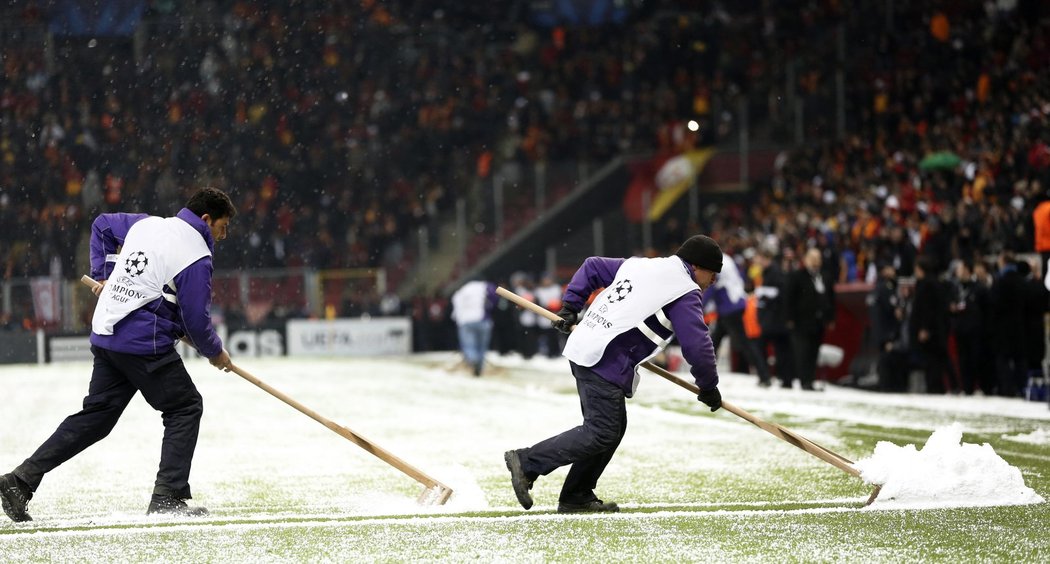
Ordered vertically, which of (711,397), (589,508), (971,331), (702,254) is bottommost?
(589,508)

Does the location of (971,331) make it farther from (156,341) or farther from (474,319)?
(156,341)

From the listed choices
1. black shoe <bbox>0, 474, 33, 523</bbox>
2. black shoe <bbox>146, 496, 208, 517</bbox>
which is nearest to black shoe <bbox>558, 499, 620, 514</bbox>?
black shoe <bbox>146, 496, 208, 517</bbox>

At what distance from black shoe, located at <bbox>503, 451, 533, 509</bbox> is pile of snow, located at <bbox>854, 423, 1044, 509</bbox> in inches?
69.7

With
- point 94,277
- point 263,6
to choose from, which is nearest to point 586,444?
point 94,277

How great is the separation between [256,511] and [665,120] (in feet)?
90.4

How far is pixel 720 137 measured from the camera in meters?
32.5

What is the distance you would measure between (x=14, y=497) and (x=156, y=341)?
1.07 meters

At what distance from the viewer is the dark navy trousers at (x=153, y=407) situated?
7.66 metres

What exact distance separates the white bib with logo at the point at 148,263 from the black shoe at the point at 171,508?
36.2 inches

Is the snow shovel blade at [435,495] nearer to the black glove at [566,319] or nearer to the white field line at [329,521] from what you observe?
the white field line at [329,521]

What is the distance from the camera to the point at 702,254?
7461mm

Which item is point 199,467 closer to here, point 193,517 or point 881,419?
point 193,517

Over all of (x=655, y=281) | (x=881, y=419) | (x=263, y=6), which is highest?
(x=263, y=6)

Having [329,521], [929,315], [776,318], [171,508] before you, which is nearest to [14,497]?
[171,508]
